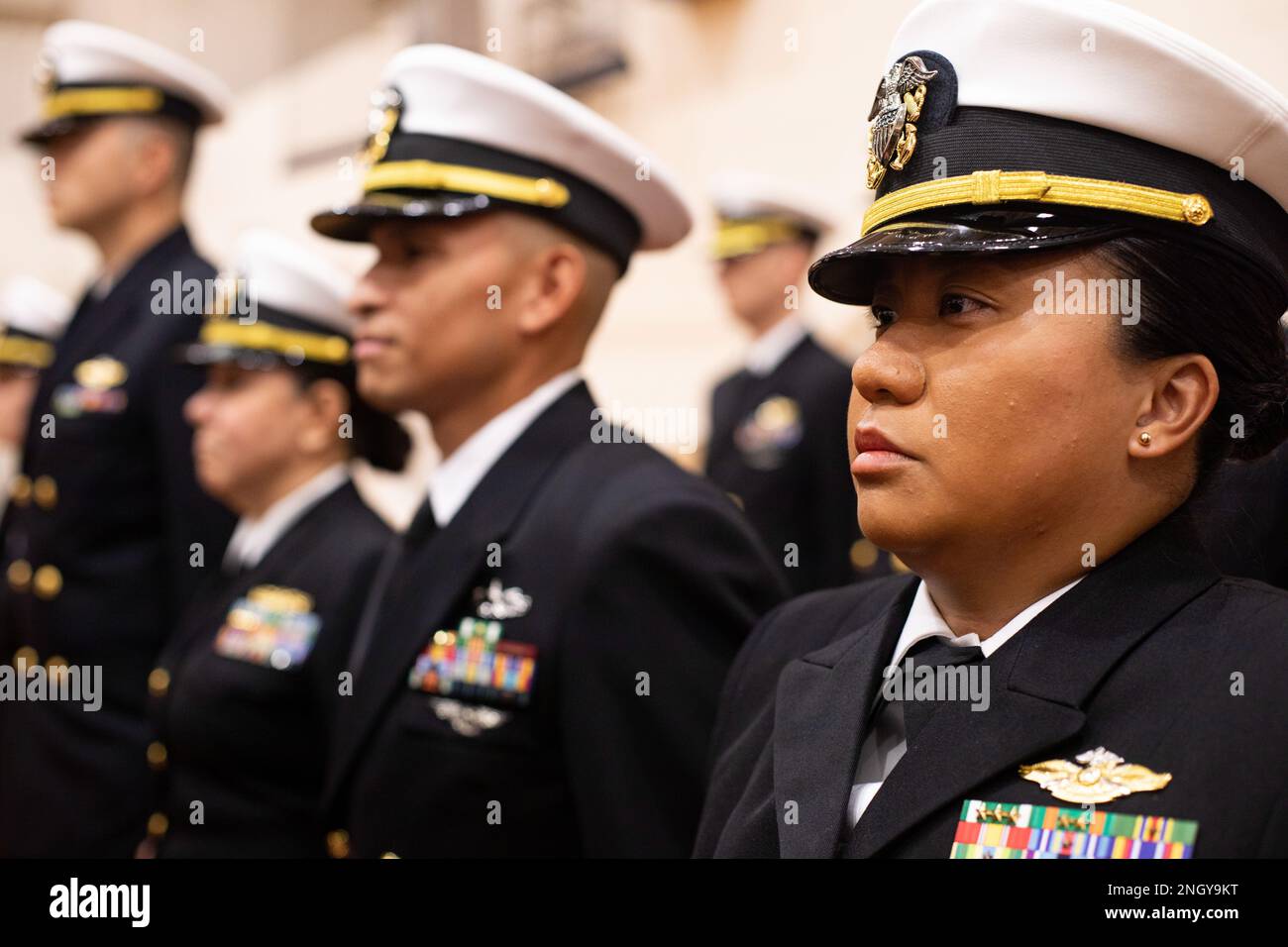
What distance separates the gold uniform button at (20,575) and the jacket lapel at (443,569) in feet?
5.12

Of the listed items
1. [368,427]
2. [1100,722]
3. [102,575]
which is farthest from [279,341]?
[1100,722]

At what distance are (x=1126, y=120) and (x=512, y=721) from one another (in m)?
1.11

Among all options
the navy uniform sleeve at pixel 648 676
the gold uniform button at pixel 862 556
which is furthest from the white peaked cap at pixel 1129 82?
the gold uniform button at pixel 862 556

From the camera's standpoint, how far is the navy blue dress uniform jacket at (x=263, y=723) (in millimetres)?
2473

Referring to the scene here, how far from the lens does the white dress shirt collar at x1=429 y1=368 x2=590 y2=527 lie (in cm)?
227

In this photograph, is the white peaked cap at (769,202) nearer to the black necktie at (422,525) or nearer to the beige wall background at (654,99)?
the beige wall background at (654,99)

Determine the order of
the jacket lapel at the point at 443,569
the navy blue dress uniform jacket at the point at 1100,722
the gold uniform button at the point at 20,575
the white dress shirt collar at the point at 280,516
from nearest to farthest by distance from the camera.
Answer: the navy blue dress uniform jacket at the point at 1100,722 < the jacket lapel at the point at 443,569 < the white dress shirt collar at the point at 280,516 < the gold uniform button at the point at 20,575

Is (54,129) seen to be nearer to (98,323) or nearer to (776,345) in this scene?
(98,323)

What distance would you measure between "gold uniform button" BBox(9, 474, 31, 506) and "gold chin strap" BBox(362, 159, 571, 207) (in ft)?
5.47

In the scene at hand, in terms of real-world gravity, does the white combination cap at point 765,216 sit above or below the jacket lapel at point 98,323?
above

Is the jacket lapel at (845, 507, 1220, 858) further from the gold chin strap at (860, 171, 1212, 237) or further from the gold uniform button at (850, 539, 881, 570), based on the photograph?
the gold uniform button at (850, 539, 881, 570)

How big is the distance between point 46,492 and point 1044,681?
274 centimetres

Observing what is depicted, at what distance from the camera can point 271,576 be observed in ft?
9.07
